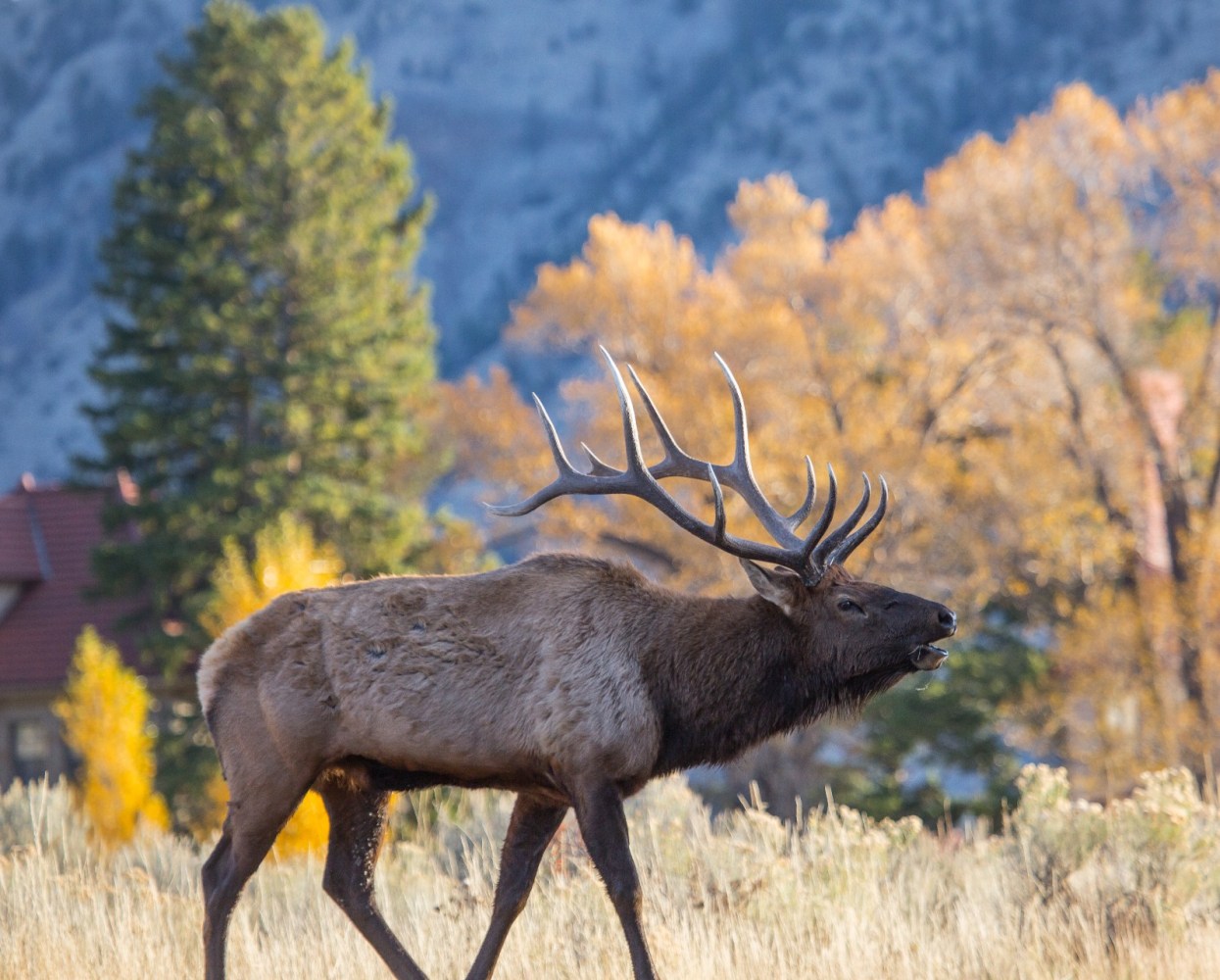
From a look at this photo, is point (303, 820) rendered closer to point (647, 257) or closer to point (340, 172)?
point (340, 172)

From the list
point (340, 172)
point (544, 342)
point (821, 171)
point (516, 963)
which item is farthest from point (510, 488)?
point (821, 171)

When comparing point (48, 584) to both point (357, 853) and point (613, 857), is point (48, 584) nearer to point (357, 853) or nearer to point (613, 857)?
point (357, 853)

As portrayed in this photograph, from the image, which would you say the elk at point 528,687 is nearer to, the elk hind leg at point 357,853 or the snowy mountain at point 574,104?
the elk hind leg at point 357,853

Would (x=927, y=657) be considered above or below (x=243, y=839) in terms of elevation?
above

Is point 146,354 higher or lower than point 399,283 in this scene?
lower

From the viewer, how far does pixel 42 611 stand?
3328 cm

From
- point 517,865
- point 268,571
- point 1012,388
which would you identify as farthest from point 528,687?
point 1012,388

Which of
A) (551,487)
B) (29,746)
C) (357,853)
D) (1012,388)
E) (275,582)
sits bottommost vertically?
(357,853)

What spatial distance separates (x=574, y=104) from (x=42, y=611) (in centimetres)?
8378

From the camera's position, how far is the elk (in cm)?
533

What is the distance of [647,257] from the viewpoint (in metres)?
43.1

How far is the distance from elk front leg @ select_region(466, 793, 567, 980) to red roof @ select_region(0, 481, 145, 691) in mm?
26228

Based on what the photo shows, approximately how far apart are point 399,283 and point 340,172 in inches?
118

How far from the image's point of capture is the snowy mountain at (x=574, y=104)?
326 ft
